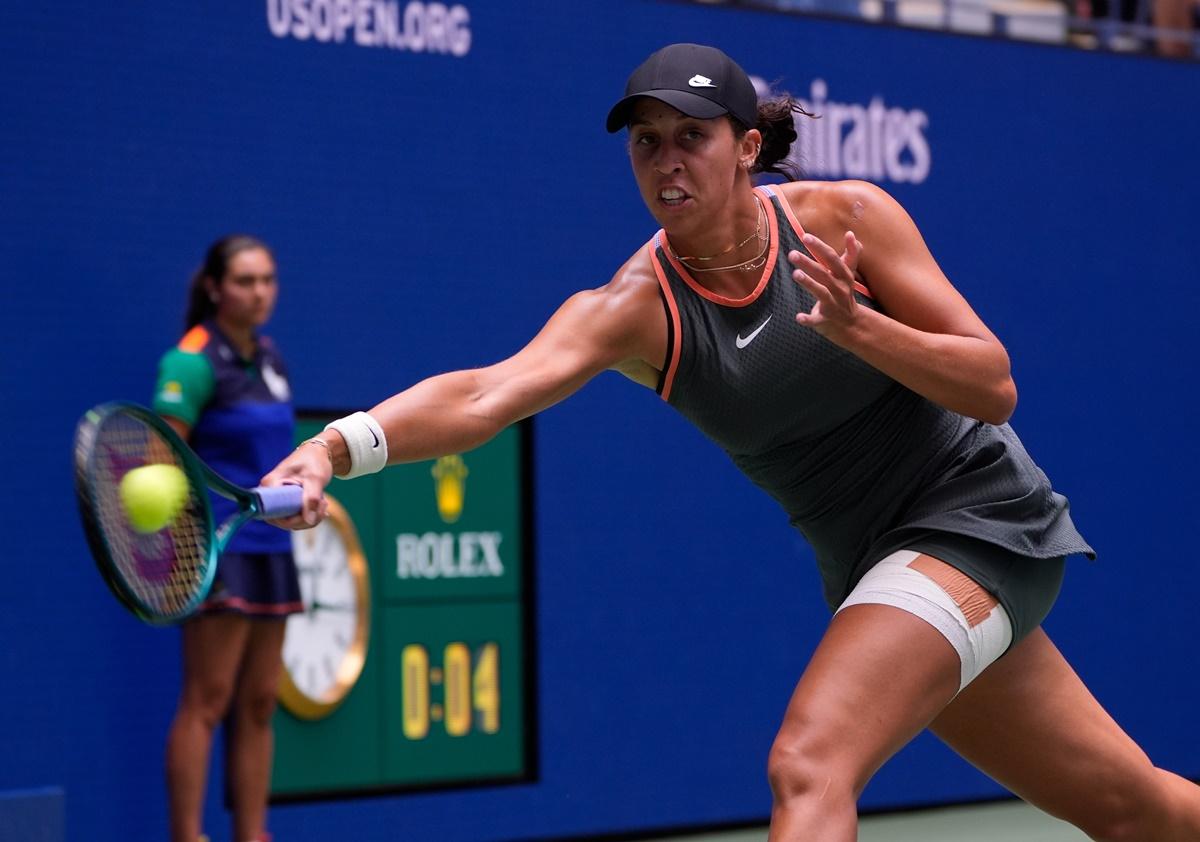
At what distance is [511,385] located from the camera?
2.71 metres

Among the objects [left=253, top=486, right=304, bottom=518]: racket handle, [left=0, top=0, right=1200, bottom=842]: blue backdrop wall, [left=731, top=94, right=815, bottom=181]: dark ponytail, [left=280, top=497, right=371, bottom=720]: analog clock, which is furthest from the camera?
[left=280, top=497, right=371, bottom=720]: analog clock

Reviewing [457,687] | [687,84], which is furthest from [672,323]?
[457,687]

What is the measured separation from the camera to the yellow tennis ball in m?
2.48

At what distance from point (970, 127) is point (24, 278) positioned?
3.23 metres

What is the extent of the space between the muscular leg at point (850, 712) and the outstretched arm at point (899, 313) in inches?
13.9

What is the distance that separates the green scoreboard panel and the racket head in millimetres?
2421

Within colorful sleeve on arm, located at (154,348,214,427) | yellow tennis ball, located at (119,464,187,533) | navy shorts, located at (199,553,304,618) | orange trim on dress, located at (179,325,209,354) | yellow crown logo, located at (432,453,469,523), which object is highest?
orange trim on dress, located at (179,325,209,354)

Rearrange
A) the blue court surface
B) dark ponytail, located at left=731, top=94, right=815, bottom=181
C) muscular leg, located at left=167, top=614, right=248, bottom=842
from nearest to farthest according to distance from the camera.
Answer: dark ponytail, located at left=731, top=94, right=815, bottom=181 < muscular leg, located at left=167, top=614, right=248, bottom=842 < the blue court surface

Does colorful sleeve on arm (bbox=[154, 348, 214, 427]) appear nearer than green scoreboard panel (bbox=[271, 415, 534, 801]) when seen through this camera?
Yes

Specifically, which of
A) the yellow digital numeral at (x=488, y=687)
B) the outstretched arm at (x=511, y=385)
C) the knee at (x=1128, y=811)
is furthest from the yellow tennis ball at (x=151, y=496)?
the yellow digital numeral at (x=488, y=687)

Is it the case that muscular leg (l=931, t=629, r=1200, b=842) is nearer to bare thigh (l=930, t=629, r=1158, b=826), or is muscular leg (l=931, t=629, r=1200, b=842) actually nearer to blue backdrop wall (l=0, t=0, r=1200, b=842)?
bare thigh (l=930, t=629, r=1158, b=826)

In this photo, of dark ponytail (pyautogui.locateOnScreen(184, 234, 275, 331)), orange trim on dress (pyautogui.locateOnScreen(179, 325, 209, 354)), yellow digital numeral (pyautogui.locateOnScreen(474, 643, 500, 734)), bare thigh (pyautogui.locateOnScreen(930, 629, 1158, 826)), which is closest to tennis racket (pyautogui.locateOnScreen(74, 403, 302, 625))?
bare thigh (pyautogui.locateOnScreen(930, 629, 1158, 826))

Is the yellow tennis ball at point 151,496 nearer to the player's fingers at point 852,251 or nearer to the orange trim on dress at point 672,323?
the orange trim on dress at point 672,323

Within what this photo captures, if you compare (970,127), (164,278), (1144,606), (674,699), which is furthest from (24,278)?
(1144,606)
